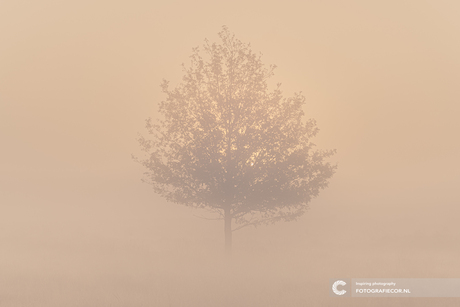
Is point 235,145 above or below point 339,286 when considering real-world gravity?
above

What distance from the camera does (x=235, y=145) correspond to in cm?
2105

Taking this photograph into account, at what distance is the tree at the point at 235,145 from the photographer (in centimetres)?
2041

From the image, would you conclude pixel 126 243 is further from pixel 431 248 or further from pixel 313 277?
pixel 431 248

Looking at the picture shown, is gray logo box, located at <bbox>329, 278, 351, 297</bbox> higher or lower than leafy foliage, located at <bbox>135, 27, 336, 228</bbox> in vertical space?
lower

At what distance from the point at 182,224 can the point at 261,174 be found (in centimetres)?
1911

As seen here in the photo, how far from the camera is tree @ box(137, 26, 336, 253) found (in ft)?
66.9

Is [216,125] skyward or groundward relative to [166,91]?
groundward

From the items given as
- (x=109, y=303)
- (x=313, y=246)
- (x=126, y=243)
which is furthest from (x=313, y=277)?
(x=126, y=243)

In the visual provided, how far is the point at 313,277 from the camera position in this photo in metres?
18.7

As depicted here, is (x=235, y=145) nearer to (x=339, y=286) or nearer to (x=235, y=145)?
(x=235, y=145)

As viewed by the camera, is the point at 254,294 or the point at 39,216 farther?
the point at 39,216

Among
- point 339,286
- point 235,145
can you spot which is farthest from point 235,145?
point 339,286

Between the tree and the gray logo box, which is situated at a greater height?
the tree

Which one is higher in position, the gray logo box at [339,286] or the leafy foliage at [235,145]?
the leafy foliage at [235,145]
